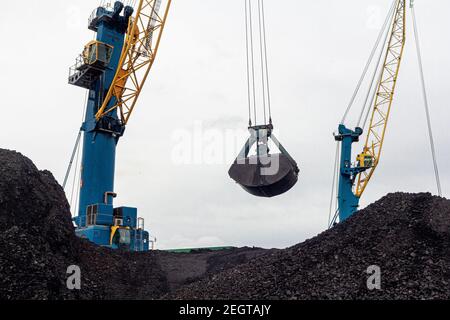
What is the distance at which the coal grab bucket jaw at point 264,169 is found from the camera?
16.5m

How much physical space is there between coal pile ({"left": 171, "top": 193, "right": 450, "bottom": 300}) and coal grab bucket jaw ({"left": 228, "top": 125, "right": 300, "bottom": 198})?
3486 millimetres

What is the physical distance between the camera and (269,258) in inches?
500

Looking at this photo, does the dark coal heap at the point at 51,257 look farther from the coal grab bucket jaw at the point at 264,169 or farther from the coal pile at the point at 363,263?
the coal grab bucket jaw at the point at 264,169

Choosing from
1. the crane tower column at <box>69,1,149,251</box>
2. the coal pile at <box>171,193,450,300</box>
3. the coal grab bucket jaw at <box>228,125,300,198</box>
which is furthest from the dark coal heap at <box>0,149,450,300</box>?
the crane tower column at <box>69,1,149,251</box>

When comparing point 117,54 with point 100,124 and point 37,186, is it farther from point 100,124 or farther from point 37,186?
point 37,186

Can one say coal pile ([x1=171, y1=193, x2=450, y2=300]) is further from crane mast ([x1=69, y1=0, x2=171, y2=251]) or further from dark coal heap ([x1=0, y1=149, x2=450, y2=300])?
crane mast ([x1=69, y1=0, x2=171, y2=251])

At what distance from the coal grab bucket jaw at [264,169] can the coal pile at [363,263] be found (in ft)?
11.4

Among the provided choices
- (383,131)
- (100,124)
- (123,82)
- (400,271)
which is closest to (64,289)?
(400,271)

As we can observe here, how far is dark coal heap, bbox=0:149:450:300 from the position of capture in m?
10.2

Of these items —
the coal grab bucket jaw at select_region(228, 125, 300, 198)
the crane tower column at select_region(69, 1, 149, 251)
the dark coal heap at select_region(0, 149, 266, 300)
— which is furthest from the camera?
the crane tower column at select_region(69, 1, 149, 251)

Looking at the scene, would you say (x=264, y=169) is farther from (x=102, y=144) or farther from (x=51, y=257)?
(x=102, y=144)

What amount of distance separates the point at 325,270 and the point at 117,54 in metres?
17.0

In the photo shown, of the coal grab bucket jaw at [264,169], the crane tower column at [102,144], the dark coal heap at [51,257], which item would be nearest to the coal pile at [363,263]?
the dark coal heap at [51,257]
